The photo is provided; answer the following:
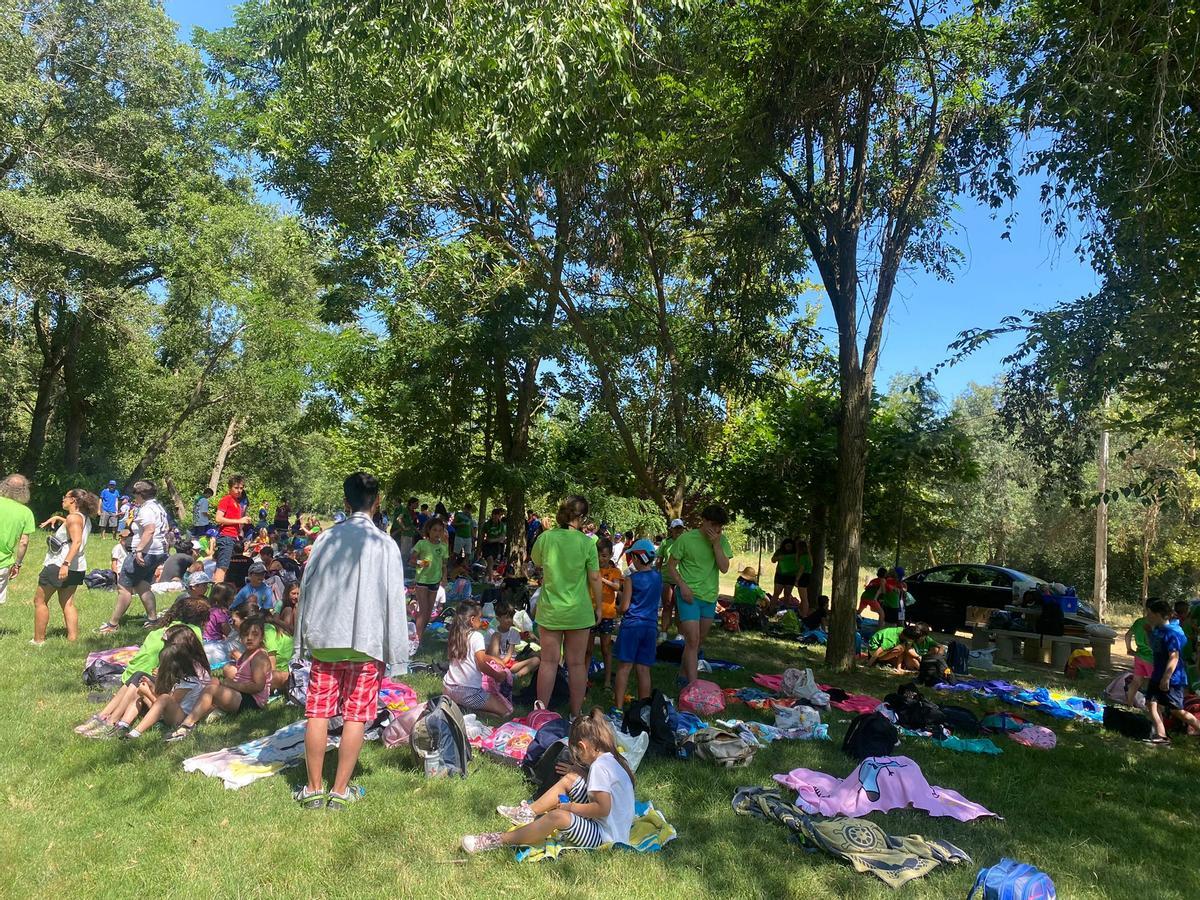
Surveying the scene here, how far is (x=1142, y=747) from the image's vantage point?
280 inches

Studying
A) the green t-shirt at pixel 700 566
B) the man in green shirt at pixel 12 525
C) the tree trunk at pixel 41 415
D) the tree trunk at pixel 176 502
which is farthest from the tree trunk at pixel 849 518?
the tree trunk at pixel 41 415

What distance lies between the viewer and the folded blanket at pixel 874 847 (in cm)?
391

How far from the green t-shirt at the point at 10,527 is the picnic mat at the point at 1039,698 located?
9226mm

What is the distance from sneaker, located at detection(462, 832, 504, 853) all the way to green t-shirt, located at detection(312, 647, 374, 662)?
1.05m

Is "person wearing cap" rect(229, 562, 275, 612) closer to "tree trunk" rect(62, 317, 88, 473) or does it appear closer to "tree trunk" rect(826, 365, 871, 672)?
"tree trunk" rect(826, 365, 871, 672)

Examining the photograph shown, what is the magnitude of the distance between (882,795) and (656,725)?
1.51 metres

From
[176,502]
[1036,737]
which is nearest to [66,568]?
[1036,737]

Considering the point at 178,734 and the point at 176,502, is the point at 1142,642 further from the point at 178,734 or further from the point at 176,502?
the point at 176,502

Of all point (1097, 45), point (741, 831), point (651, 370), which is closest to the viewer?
point (741, 831)

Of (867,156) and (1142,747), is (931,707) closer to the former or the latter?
(1142,747)

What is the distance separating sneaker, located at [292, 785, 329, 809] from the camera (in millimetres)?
4281

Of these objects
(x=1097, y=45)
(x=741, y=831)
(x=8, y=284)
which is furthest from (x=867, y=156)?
(x=8, y=284)

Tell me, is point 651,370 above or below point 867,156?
below

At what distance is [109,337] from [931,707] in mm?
23236
